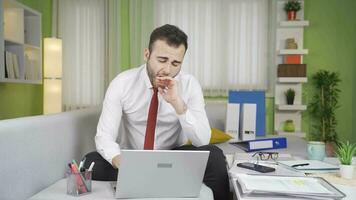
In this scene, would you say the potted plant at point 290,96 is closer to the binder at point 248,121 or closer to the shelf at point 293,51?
the shelf at point 293,51

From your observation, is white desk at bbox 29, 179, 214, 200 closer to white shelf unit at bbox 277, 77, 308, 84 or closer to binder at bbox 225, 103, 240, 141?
binder at bbox 225, 103, 240, 141

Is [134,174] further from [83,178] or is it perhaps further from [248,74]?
[248,74]

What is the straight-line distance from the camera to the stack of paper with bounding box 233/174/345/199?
100 centimetres

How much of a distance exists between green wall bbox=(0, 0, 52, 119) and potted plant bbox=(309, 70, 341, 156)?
3377 millimetres

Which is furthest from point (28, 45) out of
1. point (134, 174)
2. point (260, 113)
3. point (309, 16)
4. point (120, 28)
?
point (309, 16)

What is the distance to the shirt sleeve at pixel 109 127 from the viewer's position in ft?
5.42

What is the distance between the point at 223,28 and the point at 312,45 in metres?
1.12

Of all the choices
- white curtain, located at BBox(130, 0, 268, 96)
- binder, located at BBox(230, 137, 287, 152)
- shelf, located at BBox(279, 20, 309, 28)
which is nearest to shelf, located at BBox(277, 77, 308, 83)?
white curtain, located at BBox(130, 0, 268, 96)

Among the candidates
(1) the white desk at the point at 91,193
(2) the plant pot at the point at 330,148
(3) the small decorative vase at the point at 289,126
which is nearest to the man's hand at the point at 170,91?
(1) the white desk at the point at 91,193

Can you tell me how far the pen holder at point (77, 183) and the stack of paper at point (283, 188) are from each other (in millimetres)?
607

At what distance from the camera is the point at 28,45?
3.40m

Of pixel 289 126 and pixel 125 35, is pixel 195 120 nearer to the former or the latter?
pixel 289 126

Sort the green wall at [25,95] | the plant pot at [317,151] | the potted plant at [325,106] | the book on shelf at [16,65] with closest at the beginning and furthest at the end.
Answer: the plant pot at [317,151]
the book on shelf at [16,65]
the green wall at [25,95]
the potted plant at [325,106]

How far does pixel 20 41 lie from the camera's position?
10.7ft
